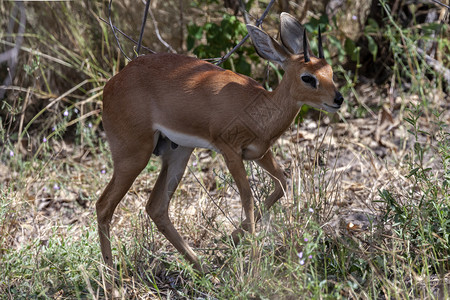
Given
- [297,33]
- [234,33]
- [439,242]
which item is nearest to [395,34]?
[234,33]

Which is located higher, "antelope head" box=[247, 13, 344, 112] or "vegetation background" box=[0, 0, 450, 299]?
"antelope head" box=[247, 13, 344, 112]

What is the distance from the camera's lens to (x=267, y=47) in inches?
159

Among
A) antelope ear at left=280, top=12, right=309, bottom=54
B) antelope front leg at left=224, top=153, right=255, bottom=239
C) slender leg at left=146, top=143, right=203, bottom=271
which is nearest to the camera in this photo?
antelope front leg at left=224, top=153, right=255, bottom=239

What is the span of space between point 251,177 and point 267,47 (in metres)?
1.59

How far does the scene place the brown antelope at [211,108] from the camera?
396 cm

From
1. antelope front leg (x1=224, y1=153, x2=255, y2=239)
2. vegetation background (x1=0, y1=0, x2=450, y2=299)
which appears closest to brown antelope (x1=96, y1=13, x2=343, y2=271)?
antelope front leg (x1=224, y1=153, x2=255, y2=239)

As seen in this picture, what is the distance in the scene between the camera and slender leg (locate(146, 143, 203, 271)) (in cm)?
448

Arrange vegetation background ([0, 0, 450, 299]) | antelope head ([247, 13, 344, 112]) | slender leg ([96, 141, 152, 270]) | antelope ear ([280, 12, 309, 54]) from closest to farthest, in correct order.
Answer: vegetation background ([0, 0, 450, 299])
antelope head ([247, 13, 344, 112])
antelope ear ([280, 12, 309, 54])
slender leg ([96, 141, 152, 270])

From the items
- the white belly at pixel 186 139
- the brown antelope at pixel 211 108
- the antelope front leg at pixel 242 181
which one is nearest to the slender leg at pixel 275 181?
the brown antelope at pixel 211 108

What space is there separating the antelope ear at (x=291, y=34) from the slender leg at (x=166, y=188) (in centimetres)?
102

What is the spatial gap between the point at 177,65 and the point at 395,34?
377cm

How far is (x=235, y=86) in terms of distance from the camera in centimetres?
407

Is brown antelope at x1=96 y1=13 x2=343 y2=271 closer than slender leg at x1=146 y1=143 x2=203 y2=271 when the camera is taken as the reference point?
Yes

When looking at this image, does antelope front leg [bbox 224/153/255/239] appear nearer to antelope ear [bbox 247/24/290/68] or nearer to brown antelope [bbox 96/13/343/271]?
brown antelope [bbox 96/13/343/271]
